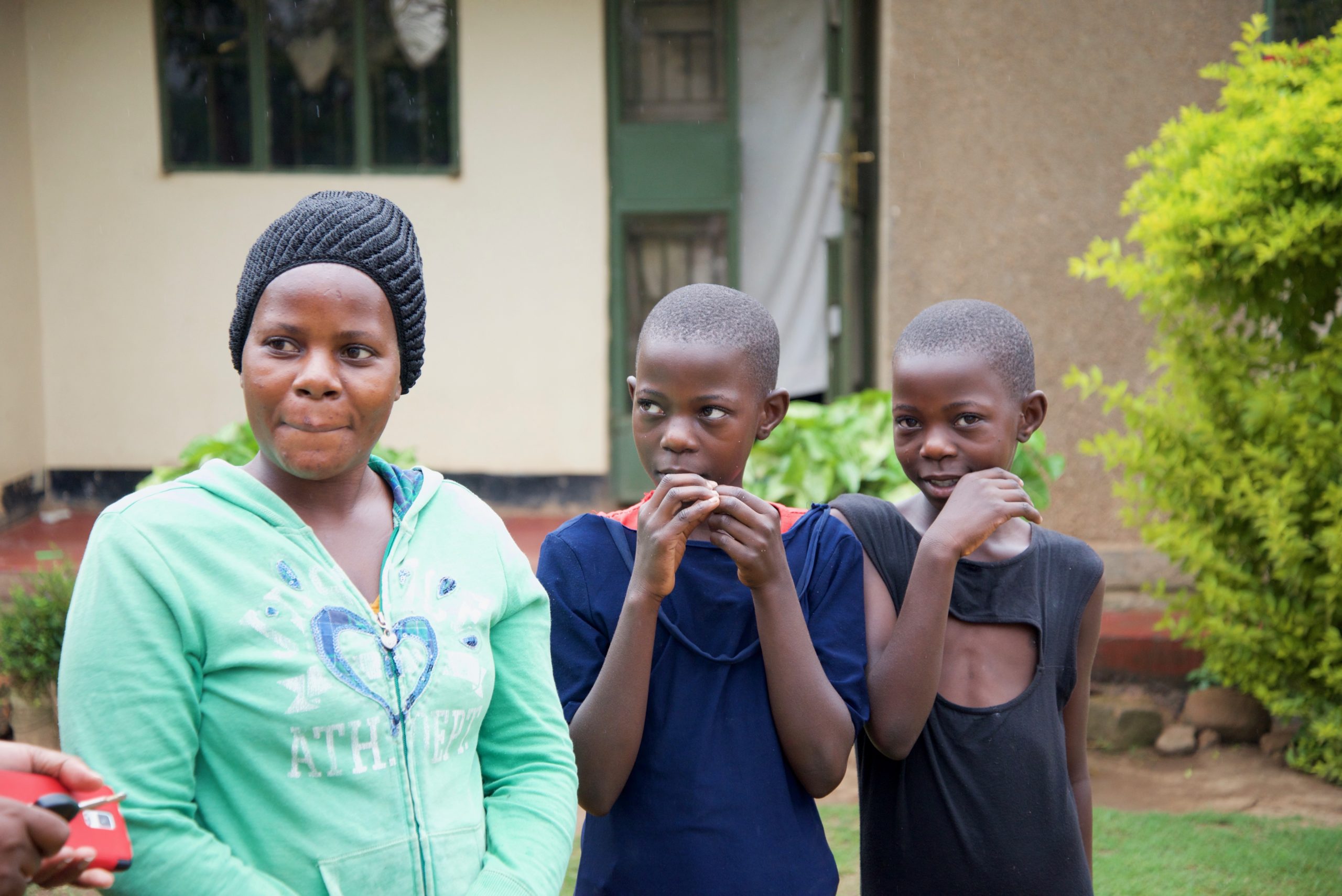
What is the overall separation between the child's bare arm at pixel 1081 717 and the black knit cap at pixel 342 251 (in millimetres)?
1370

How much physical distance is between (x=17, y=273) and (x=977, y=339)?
6.58 m

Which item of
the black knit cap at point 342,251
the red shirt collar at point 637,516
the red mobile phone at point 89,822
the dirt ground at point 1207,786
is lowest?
the dirt ground at point 1207,786

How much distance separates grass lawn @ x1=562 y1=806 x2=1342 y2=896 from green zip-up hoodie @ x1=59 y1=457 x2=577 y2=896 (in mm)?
2125

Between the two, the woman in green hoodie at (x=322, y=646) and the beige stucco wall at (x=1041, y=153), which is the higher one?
the beige stucco wall at (x=1041, y=153)

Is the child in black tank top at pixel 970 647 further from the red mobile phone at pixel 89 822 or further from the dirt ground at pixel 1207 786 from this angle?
the dirt ground at pixel 1207 786

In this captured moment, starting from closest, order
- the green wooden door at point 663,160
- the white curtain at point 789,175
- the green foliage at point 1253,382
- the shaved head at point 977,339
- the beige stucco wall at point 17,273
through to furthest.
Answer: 1. the shaved head at point 977,339
2. the green foliage at point 1253,382
3. the beige stucco wall at point 17,273
4. the green wooden door at point 663,160
5. the white curtain at point 789,175

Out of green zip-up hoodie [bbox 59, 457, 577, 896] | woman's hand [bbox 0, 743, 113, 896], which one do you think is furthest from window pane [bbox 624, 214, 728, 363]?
woman's hand [bbox 0, 743, 113, 896]

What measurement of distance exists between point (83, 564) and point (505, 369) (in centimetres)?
580

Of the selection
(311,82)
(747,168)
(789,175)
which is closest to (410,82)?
(311,82)

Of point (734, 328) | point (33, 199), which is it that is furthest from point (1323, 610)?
point (33, 199)

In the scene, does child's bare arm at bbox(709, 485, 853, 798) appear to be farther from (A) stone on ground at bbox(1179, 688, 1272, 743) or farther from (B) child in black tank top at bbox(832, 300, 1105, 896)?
(A) stone on ground at bbox(1179, 688, 1272, 743)

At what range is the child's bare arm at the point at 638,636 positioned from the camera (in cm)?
174

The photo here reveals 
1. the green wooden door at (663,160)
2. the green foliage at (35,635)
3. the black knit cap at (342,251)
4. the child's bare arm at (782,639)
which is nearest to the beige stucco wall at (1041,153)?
the green wooden door at (663,160)

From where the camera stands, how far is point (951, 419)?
2.10 meters
